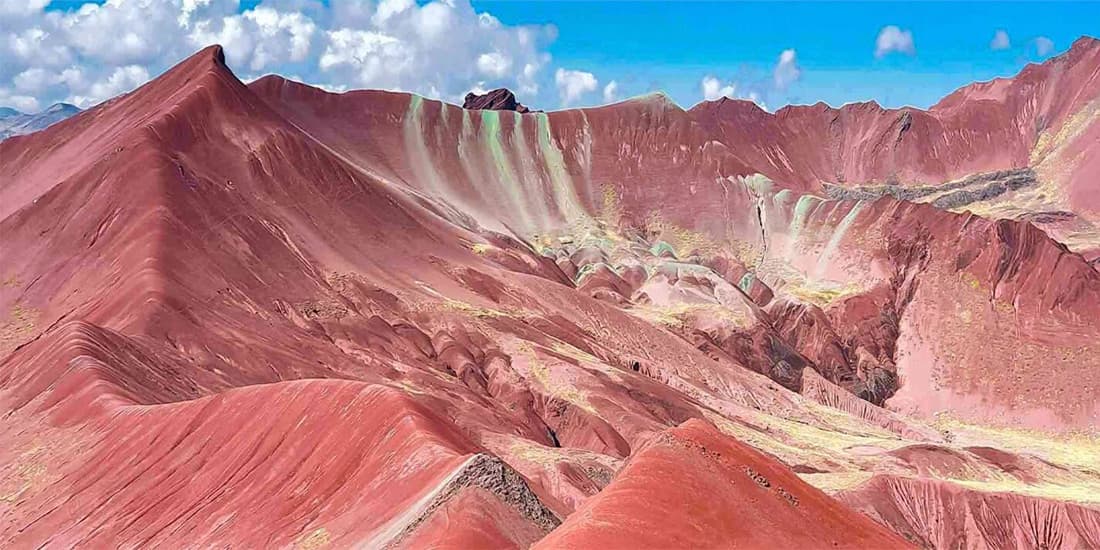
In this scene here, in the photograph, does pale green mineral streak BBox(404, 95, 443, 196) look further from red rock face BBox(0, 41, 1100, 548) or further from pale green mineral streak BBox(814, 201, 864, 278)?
pale green mineral streak BBox(814, 201, 864, 278)

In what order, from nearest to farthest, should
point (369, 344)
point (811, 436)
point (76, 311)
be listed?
point (76, 311) < point (369, 344) < point (811, 436)

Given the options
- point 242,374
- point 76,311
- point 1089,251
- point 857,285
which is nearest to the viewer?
point 242,374

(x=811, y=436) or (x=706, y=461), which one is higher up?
(x=706, y=461)

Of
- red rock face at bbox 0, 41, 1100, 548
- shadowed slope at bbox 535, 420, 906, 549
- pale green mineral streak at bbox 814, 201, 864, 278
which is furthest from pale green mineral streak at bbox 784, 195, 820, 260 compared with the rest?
shadowed slope at bbox 535, 420, 906, 549

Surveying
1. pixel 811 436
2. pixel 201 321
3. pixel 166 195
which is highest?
pixel 166 195

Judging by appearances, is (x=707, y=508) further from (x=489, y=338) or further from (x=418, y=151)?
(x=418, y=151)

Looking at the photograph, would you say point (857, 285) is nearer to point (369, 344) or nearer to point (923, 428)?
point (923, 428)

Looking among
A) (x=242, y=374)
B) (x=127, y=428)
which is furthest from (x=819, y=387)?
(x=127, y=428)

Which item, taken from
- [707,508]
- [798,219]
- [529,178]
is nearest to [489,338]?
[707,508]
